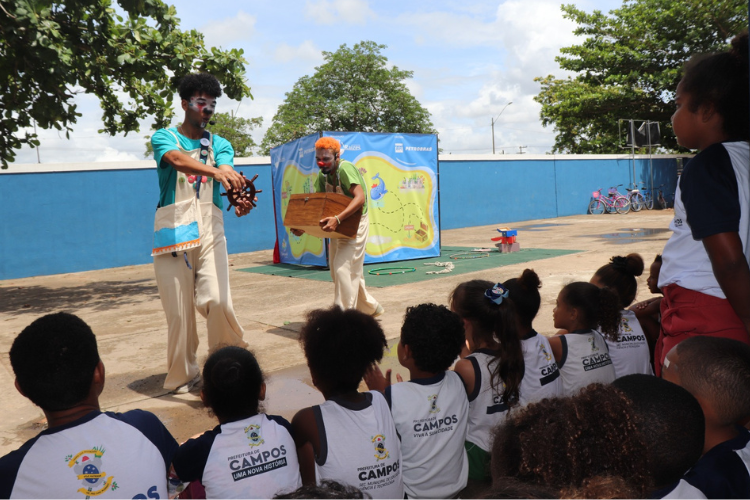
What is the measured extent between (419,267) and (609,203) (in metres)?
14.7

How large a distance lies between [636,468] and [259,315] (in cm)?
557

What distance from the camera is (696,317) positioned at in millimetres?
2027

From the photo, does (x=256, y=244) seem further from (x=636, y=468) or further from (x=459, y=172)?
(x=636, y=468)

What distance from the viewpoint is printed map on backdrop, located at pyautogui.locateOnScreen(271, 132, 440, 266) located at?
34.7 feet

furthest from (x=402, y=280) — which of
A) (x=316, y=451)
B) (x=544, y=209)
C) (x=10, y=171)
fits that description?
(x=544, y=209)

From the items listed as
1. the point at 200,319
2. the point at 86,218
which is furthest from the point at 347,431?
the point at 86,218

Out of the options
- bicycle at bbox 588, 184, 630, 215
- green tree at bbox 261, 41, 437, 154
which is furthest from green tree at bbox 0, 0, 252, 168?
green tree at bbox 261, 41, 437, 154

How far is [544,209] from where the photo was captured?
71.1ft

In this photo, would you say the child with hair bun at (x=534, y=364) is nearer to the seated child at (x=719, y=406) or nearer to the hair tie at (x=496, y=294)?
the hair tie at (x=496, y=294)

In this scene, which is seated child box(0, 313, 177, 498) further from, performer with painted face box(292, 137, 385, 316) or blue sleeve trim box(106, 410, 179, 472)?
performer with painted face box(292, 137, 385, 316)

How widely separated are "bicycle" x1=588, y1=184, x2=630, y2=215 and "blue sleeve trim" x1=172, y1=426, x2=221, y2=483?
22.2 meters

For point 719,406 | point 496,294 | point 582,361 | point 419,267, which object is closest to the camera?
point 719,406

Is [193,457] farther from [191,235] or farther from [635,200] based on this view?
[635,200]

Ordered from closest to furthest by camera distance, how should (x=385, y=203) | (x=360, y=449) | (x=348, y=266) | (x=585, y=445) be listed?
(x=585, y=445) → (x=360, y=449) → (x=348, y=266) → (x=385, y=203)
